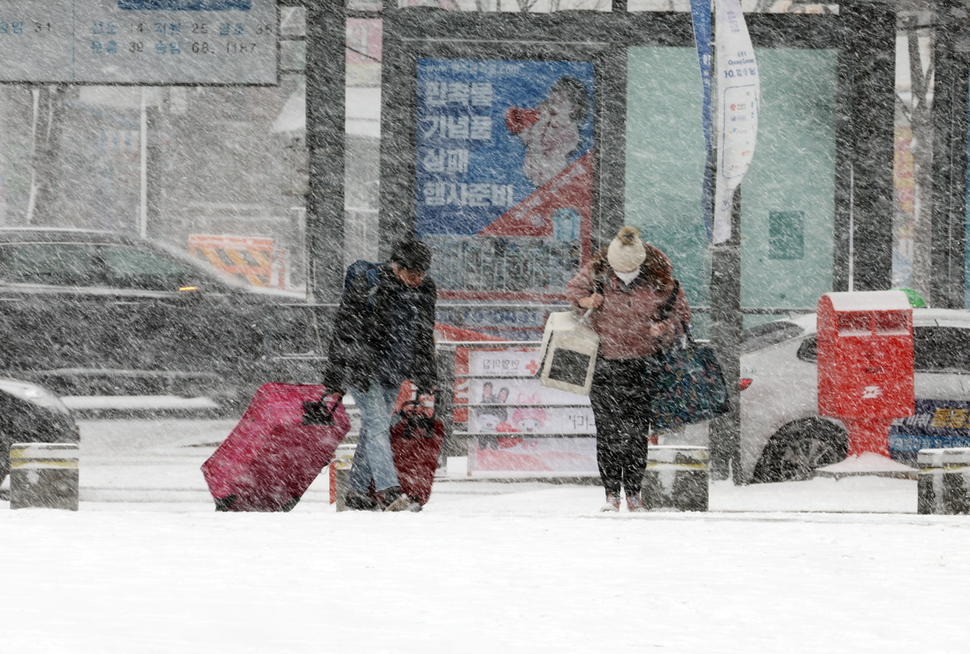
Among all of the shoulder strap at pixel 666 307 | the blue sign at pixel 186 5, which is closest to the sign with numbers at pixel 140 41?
the blue sign at pixel 186 5

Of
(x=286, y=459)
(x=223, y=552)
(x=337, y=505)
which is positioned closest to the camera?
(x=223, y=552)

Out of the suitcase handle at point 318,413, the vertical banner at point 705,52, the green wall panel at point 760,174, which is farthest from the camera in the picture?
the green wall panel at point 760,174

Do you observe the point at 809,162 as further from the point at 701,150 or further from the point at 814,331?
the point at 814,331

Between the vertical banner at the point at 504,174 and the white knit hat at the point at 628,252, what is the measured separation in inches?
155

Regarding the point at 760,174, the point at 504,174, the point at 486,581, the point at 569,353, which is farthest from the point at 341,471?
the point at 760,174

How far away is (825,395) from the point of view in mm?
9633

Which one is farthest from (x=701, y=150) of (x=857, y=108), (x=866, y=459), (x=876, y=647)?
(x=876, y=647)

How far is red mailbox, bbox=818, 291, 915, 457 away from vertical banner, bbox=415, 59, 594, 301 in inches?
114

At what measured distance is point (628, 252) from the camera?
802cm

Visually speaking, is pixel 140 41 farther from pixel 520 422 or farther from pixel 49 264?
pixel 520 422

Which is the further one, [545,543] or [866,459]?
[866,459]

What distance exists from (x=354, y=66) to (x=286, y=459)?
30.5 feet

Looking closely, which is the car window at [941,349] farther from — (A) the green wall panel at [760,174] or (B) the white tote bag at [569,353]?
(B) the white tote bag at [569,353]

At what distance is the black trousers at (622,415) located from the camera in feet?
26.7
